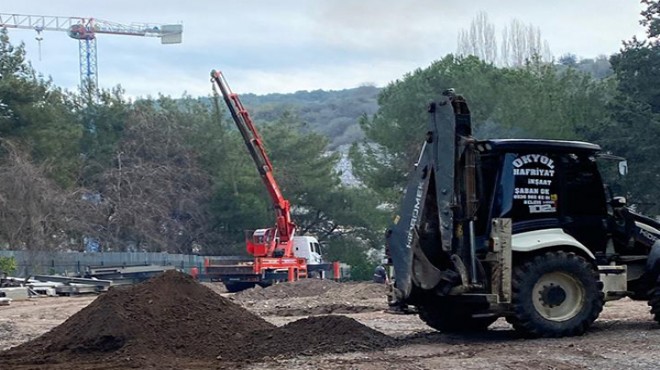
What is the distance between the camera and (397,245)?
1398 centimetres

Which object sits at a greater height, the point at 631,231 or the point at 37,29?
the point at 37,29

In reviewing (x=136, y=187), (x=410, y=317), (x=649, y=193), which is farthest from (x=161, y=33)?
(x=410, y=317)

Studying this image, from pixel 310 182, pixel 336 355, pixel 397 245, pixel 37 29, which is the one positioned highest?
pixel 37 29

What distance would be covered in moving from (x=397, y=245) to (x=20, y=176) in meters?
39.5

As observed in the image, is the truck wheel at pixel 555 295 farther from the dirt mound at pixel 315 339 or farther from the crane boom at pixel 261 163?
the crane boom at pixel 261 163

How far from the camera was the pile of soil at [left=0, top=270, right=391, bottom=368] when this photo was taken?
1293 centimetres

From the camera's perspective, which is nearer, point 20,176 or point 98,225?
→ point 20,176

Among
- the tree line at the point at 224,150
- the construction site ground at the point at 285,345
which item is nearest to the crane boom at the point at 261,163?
the tree line at the point at 224,150

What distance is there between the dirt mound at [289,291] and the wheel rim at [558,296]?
19.0m

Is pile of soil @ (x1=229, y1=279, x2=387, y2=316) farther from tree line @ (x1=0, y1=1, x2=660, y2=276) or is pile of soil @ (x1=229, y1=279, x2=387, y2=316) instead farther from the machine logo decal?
tree line @ (x1=0, y1=1, x2=660, y2=276)

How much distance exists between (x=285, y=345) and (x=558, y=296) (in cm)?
372

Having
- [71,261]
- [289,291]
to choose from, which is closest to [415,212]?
[289,291]

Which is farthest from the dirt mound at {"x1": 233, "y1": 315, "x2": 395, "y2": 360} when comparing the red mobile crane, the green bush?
the green bush

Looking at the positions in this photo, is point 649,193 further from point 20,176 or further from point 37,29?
point 37,29
